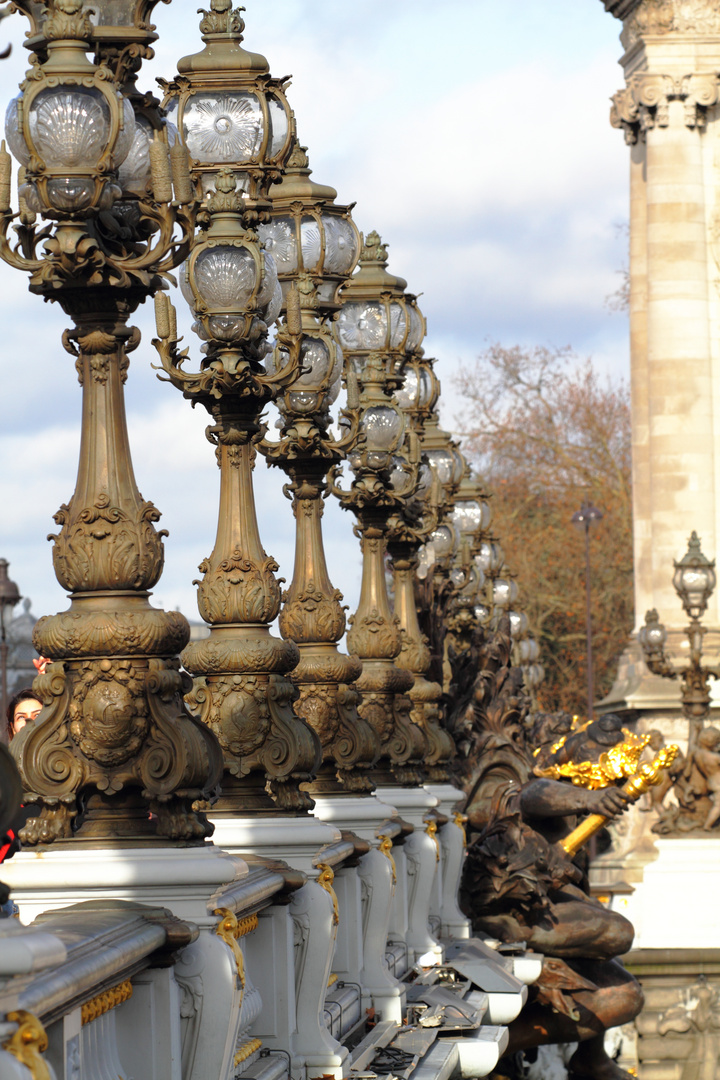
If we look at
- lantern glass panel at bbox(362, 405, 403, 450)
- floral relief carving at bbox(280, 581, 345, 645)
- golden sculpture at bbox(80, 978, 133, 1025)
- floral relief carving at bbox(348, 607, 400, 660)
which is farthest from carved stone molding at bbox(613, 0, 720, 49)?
golden sculpture at bbox(80, 978, 133, 1025)

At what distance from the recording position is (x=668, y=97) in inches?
1436

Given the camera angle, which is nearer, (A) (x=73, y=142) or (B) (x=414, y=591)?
(A) (x=73, y=142)

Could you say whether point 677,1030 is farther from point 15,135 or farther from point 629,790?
point 15,135

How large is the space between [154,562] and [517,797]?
28.0 feet

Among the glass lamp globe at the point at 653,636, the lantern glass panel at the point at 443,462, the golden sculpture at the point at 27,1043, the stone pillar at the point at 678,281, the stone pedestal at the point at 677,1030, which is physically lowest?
the stone pedestal at the point at 677,1030

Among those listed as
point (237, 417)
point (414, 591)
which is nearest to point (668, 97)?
point (414, 591)

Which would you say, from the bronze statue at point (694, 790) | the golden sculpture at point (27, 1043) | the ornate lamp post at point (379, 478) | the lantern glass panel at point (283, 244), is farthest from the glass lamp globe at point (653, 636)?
the golden sculpture at point (27, 1043)

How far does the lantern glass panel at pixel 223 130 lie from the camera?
30.8ft

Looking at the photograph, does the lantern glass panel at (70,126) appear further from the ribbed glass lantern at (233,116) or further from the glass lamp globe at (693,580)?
the glass lamp globe at (693,580)

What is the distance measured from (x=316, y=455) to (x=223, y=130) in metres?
2.28

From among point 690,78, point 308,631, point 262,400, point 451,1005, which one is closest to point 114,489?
point 262,400

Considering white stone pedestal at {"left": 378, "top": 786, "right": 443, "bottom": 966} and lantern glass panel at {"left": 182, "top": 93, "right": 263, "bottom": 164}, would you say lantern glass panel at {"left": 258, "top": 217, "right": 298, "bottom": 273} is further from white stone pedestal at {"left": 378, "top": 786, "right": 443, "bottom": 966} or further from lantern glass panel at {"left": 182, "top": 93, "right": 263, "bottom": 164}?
white stone pedestal at {"left": 378, "top": 786, "right": 443, "bottom": 966}

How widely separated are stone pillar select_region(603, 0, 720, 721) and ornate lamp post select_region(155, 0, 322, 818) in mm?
27251

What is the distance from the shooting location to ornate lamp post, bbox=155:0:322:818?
9.05 m
